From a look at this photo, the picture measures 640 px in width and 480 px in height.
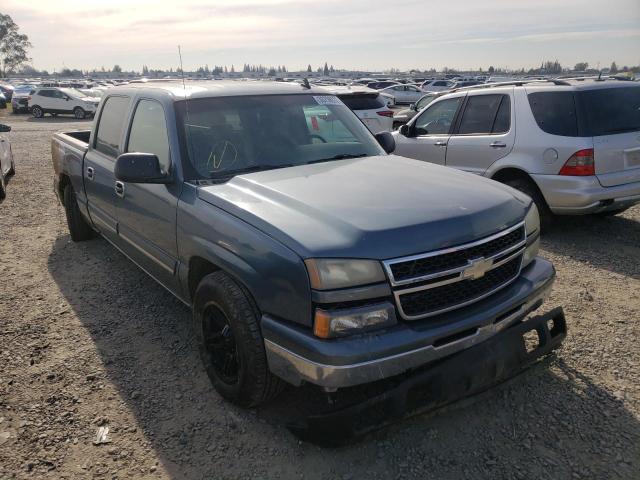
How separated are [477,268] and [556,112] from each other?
4.06m

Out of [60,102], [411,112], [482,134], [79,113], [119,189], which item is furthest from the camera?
[60,102]

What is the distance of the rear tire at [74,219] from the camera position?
5.89 metres

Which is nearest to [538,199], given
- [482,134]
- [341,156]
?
[482,134]

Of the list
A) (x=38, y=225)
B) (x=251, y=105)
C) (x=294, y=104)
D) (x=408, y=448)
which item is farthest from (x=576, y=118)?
(x=38, y=225)

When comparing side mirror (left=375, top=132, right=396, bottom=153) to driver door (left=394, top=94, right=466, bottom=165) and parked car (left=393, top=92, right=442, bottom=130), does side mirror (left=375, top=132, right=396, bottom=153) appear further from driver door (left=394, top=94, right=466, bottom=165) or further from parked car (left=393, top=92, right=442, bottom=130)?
parked car (left=393, top=92, right=442, bottom=130)

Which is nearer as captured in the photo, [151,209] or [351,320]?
[351,320]

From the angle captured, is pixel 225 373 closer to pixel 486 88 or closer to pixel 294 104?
pixel 294 104

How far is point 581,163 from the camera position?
547 centimetres

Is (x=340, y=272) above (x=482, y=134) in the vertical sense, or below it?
below

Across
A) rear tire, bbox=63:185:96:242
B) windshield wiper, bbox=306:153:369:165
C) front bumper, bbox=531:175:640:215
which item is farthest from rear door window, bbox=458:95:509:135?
rear tire, bbox=63:185:96:242

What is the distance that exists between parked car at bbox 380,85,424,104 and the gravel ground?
1102 inches

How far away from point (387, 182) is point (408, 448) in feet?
5.01

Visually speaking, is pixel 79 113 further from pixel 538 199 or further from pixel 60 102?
pixel 538 199

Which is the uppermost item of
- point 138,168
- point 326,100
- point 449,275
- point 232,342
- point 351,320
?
point 326,100
